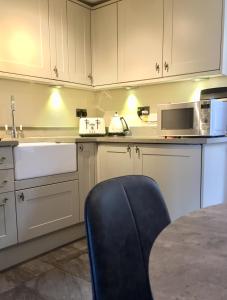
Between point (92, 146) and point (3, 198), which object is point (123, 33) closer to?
point (92, 146)

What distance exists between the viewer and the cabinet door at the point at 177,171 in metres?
2.06

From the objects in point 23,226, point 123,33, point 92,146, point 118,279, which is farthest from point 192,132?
point 118,279

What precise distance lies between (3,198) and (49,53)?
140cm

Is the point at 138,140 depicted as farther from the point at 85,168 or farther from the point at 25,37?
the point at 25,37

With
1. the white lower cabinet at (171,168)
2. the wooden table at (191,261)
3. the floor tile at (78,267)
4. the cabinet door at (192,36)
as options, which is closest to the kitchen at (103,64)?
the cabinet door at (192,36)

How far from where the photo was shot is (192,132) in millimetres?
2213

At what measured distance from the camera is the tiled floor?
1.68 metres

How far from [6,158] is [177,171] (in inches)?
48.9

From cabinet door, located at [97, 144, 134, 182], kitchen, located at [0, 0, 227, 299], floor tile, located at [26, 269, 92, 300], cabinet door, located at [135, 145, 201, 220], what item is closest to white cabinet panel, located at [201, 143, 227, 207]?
cabinet door, located at [135, 145, 201, 220]

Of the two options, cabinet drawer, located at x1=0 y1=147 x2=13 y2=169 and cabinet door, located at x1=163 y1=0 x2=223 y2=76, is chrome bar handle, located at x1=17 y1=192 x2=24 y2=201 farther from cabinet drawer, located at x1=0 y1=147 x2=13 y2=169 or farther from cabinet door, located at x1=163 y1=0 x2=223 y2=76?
cabinet door, located at x1=163 y1=0 x2=223 y2=76

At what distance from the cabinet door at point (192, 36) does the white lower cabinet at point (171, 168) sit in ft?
2.44

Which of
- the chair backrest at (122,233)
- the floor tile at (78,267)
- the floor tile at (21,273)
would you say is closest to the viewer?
the chair backrest at (122,233)

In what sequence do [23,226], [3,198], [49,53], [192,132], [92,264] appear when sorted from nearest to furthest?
[92,264] → [3,198] → [23,226] → [192,132] → [49,53]

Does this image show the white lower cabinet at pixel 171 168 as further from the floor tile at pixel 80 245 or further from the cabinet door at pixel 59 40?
the cabinet door at pixel 59 40
